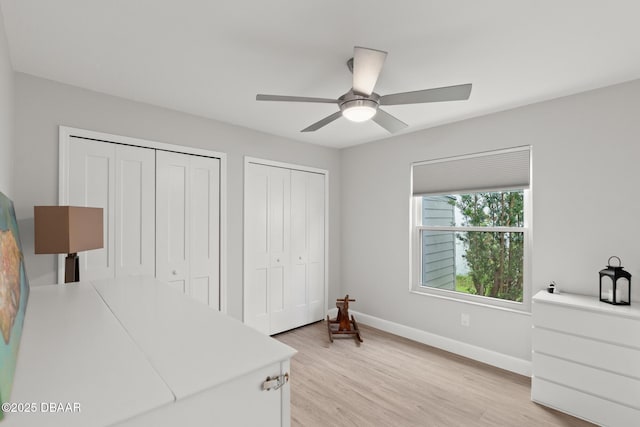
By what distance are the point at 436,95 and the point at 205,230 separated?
252cm

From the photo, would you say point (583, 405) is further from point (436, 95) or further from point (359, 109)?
point (359, 109)

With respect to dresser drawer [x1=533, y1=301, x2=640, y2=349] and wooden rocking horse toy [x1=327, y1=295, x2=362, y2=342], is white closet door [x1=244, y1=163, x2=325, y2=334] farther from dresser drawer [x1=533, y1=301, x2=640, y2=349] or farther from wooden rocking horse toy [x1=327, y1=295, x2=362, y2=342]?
dresser drawer [x1=533, y1=301, x2=640, y2=349]

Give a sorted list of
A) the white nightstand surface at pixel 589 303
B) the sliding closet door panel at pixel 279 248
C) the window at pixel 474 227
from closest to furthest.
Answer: the white nightstand surface at pixel 589 303 < the window at pixel 474 227 < the sliding closet door panel at pixel 279 248

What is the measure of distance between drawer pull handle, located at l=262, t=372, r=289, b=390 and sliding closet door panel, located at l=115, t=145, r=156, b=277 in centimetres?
238

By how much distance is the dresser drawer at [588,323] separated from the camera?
2078mm

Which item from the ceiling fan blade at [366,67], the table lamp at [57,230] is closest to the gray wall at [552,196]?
the ceiling fan blade at [366,67]

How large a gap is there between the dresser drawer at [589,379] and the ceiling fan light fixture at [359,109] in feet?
7.55

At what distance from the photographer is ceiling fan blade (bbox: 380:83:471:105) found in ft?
5.89

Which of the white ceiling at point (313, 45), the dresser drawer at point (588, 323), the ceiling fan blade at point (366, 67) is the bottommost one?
the dresser drawer at point (588, 323)

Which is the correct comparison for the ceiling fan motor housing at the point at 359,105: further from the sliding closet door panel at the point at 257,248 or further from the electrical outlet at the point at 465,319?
the electrical outlet at the point at 465,319

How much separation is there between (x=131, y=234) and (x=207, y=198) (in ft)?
2.58

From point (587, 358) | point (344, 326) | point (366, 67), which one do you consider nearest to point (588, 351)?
point (587, 358)

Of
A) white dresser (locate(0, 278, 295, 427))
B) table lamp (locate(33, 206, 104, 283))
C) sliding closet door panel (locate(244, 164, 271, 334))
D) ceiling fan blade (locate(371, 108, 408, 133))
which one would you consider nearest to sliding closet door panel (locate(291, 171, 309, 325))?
sliding closet door panel (locate(244, 164, 271, 334))

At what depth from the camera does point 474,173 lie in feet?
10.8
